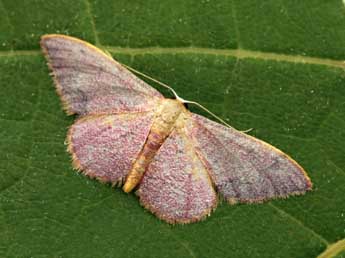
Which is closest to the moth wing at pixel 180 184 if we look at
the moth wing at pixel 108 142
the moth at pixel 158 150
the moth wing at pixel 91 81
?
the moth at pixel 158 150

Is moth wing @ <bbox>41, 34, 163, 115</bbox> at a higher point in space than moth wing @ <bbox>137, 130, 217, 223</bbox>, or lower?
higher

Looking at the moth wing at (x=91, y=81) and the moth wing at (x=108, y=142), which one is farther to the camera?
the moth wing at (x=108, y=142)

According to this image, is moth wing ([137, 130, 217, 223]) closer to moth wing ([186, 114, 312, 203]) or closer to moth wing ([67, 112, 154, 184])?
moth wing ([186, 114, 312, 203])

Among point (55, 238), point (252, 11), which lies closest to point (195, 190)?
point (55, 238)

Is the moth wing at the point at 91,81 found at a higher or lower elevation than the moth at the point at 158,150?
higher

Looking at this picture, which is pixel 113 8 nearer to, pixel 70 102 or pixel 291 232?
pixel 70 102

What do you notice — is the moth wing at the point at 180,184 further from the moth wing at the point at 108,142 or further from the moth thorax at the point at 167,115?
the moth wing at the point at 108,142

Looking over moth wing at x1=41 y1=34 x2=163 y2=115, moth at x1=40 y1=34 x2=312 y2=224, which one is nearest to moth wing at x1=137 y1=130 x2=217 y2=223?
moth at x1=40 y1=34 x2=312 y2=224
